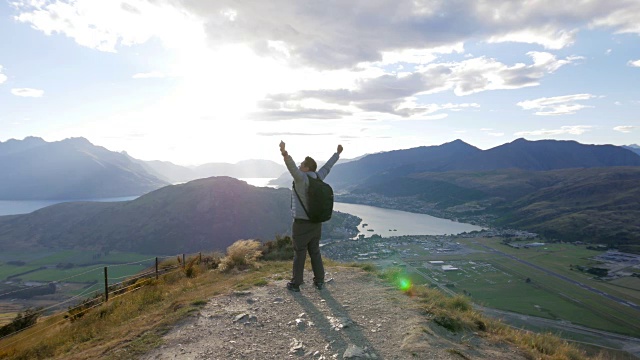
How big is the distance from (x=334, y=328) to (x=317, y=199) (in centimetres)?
259

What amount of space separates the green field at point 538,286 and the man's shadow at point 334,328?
4268 cm

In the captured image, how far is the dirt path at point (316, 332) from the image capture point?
5.06 m

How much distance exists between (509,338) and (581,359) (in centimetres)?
112

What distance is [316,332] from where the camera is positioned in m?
5.82

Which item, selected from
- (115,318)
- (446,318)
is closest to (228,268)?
(115,318)

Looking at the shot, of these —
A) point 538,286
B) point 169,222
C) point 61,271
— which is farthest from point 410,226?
point 61,271

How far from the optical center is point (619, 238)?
114 metres

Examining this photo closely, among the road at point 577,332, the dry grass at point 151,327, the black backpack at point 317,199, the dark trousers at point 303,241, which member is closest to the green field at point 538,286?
the road at point 577,332

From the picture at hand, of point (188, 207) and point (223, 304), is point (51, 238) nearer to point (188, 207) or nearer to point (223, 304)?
point (188, 207)

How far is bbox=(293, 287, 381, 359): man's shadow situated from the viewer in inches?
209

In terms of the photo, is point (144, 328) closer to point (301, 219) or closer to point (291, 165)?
point (301, 219)

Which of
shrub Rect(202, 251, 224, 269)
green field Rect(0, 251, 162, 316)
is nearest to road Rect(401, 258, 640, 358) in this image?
shrub Rect(202, 251, 224, 269)

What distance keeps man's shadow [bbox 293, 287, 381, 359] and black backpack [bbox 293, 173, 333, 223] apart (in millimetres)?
1779

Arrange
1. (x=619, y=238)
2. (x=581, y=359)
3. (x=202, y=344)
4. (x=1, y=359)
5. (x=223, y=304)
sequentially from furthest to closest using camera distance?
(x=619, y=238) → (x=223, y=304) → (x=1, y=359) → (x=581, y=359) → (x=202, y=344)
